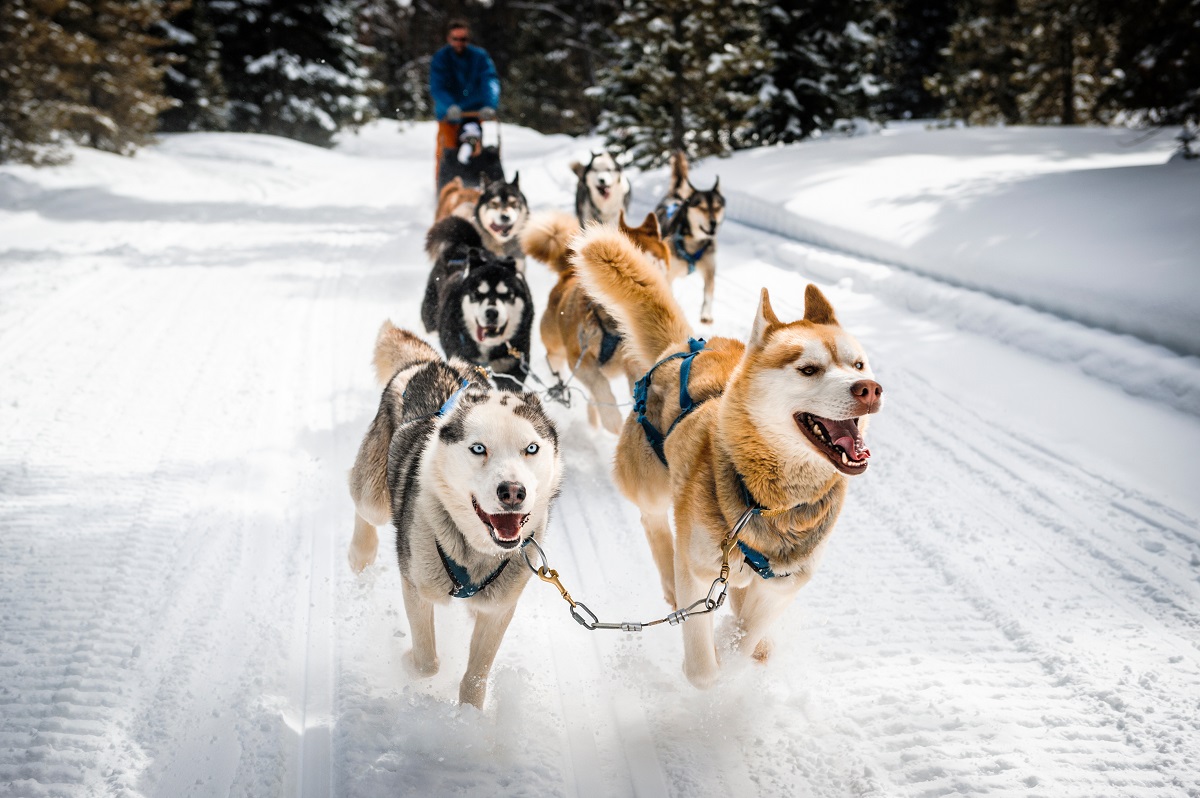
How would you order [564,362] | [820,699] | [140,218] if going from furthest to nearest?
[140,218] < [564,362] < [820,699]

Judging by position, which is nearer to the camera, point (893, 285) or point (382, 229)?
point (893, 285)

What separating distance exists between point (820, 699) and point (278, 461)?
2825mm

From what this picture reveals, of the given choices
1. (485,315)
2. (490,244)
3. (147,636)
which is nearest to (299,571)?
(147,636)

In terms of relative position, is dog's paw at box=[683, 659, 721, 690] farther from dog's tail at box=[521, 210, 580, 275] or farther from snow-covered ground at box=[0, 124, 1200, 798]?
dog's tail at box=[521, 210, 580, 275]

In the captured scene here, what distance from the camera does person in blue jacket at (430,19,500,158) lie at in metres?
9.19

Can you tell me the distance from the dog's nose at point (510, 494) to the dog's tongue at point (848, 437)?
0.82 metres

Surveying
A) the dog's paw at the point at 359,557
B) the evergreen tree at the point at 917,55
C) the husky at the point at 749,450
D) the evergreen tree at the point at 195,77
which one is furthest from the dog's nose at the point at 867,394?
the evergreen tree at the point at 917,55

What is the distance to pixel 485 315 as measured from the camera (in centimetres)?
418

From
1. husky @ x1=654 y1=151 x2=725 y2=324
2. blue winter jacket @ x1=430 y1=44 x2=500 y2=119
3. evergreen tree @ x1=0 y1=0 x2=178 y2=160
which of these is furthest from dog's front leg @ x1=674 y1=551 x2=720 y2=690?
evergreen tree @ x1=0 y1=0 x2=178 y2=160

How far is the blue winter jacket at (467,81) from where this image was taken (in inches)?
363

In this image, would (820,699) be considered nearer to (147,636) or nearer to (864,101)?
(147,636)

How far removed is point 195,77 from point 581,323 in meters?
24.1

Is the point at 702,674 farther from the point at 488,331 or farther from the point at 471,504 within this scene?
the point at 488,331

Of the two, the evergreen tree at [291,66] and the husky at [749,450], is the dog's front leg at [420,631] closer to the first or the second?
the husky at [749,450]
